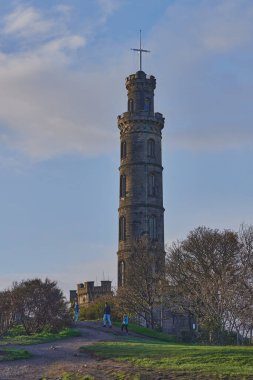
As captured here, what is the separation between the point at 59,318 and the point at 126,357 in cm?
1458

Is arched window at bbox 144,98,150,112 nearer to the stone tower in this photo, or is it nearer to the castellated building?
the stone tower

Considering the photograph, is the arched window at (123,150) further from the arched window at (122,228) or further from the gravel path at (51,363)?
the gravel path at (51,363)

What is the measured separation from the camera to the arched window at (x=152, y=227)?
2662 inches

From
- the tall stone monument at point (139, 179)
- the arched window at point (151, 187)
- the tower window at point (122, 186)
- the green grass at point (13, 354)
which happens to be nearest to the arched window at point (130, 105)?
the tall stone monument at point (139, 179)

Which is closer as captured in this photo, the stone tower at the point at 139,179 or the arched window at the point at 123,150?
the stone tower at the point at 139,179

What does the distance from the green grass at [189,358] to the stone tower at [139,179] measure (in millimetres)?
41517

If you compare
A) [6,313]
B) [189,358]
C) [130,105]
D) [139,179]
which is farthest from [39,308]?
[130,105]

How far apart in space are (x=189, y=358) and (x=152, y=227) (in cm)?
4665

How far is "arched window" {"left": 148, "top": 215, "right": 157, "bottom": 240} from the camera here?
6762 centimetres

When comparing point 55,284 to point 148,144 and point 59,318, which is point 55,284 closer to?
point 59,318

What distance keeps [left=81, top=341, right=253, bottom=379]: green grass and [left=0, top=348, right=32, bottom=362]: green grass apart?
2452 mm

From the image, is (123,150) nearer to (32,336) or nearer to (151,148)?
(151,148)

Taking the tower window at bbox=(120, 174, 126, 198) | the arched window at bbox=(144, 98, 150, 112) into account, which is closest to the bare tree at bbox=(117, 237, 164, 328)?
the tower window at bbox=(120, 174, 126, 198)

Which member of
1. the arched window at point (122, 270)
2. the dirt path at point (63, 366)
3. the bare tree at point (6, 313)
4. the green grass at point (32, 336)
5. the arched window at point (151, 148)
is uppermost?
the arched window at point (151, 148)
